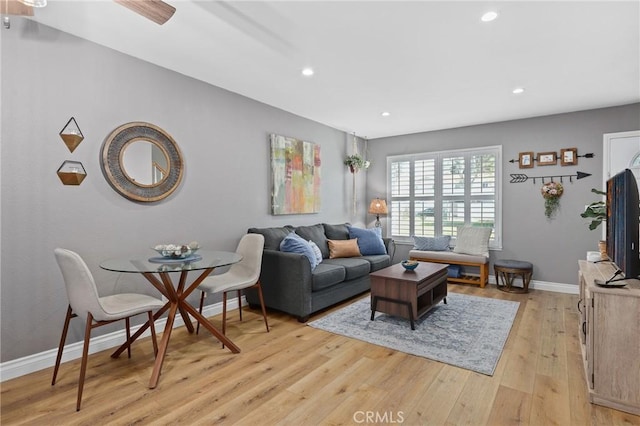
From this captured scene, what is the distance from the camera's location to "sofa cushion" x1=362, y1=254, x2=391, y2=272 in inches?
179

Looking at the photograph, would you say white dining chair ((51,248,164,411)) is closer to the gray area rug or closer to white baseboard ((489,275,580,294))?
the gray area rug

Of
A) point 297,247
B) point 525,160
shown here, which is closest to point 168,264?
point 297,247

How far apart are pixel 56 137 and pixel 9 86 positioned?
0.42 metres

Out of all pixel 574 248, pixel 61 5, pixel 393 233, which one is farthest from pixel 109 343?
pixel 574 248

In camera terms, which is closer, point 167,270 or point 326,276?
point 167,270

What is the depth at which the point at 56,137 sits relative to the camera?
259cm

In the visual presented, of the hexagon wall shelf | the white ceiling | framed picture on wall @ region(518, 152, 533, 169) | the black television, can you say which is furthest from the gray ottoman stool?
the hexagon wall shelf

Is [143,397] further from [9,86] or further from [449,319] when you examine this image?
[449,319]

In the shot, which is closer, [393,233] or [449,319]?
Result: [449,319]

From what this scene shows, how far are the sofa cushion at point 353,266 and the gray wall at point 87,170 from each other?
1.36m

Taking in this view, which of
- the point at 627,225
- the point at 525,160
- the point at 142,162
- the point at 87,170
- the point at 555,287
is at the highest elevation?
the point at 525,160

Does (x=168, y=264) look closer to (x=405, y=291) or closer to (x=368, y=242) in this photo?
(x=405, y=291)

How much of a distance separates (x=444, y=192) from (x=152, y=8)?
5062 millimetres

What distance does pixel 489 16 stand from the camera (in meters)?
2.34
